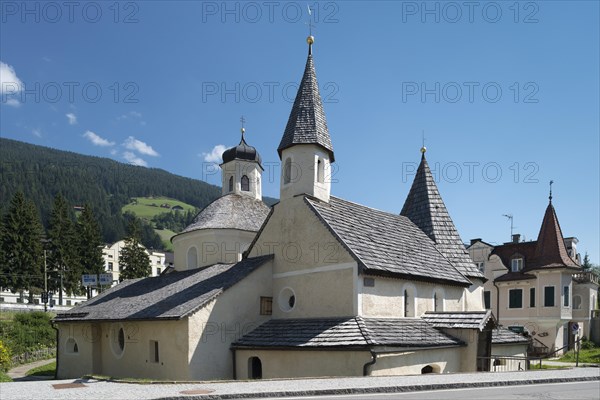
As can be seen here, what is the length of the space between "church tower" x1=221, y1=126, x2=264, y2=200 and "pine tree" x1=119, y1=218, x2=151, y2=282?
153 ft

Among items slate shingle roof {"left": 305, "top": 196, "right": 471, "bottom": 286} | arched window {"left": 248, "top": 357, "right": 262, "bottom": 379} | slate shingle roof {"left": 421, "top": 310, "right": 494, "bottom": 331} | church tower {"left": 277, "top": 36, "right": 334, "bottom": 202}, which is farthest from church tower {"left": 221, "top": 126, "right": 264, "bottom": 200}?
slate shingle roof {"left": 421, "top": 310, "right": 494, "bottom": 331}

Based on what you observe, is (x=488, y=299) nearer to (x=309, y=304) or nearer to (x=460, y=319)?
(x=460, y=319)

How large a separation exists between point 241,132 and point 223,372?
1955 cm

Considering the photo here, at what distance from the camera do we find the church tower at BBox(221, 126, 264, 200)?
1396 inches

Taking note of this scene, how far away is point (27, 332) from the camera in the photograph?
42594 millimetres

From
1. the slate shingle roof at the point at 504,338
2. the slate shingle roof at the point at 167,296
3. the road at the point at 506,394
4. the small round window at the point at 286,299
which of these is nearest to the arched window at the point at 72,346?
the slate shingle roof at the point at 167,296

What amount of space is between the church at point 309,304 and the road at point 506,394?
4896mm

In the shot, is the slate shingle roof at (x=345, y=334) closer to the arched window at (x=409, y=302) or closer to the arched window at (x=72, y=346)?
the arched window at (x=409, y=302)

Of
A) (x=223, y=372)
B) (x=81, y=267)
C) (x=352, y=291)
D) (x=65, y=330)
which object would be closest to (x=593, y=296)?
(x=352, y=291)

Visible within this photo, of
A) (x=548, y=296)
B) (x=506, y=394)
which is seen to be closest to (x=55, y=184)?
(x=548, y=296)

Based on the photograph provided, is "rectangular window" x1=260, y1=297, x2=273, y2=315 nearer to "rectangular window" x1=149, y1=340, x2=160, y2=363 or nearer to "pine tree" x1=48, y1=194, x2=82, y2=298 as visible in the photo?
"rectangular window" x1=149, y1=340, x2=160, y2=363

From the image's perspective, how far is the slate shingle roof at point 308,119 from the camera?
24641 millimetres

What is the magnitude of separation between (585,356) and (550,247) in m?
9.82

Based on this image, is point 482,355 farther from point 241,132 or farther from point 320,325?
point 241,132
